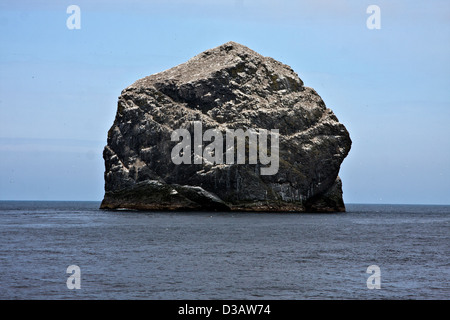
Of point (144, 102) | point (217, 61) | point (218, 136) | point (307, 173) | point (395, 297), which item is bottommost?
point (395, 297)

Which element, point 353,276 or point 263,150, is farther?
point 263,150

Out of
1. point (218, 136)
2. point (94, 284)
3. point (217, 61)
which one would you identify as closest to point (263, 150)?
point (218, 136)

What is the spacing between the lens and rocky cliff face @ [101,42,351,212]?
127 m

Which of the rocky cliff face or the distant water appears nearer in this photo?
the distant water

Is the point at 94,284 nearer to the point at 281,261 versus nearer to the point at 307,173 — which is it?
the point at 281,261

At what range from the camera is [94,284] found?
3425 centimetres

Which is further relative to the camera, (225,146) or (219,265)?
(225,146)

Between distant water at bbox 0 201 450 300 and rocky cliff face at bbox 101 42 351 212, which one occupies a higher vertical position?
rocky cliff face at bbox 101 42 351 212

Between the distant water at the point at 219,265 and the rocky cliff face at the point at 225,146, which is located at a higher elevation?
the rocky cliff face at the point at 225,146

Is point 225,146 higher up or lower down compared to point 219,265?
higher up

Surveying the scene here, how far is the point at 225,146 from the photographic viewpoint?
416 feet

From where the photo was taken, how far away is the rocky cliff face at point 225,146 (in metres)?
127

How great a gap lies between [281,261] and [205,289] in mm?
13929

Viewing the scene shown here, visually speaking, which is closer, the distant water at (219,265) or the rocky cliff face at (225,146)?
the distant water at (219,265)
